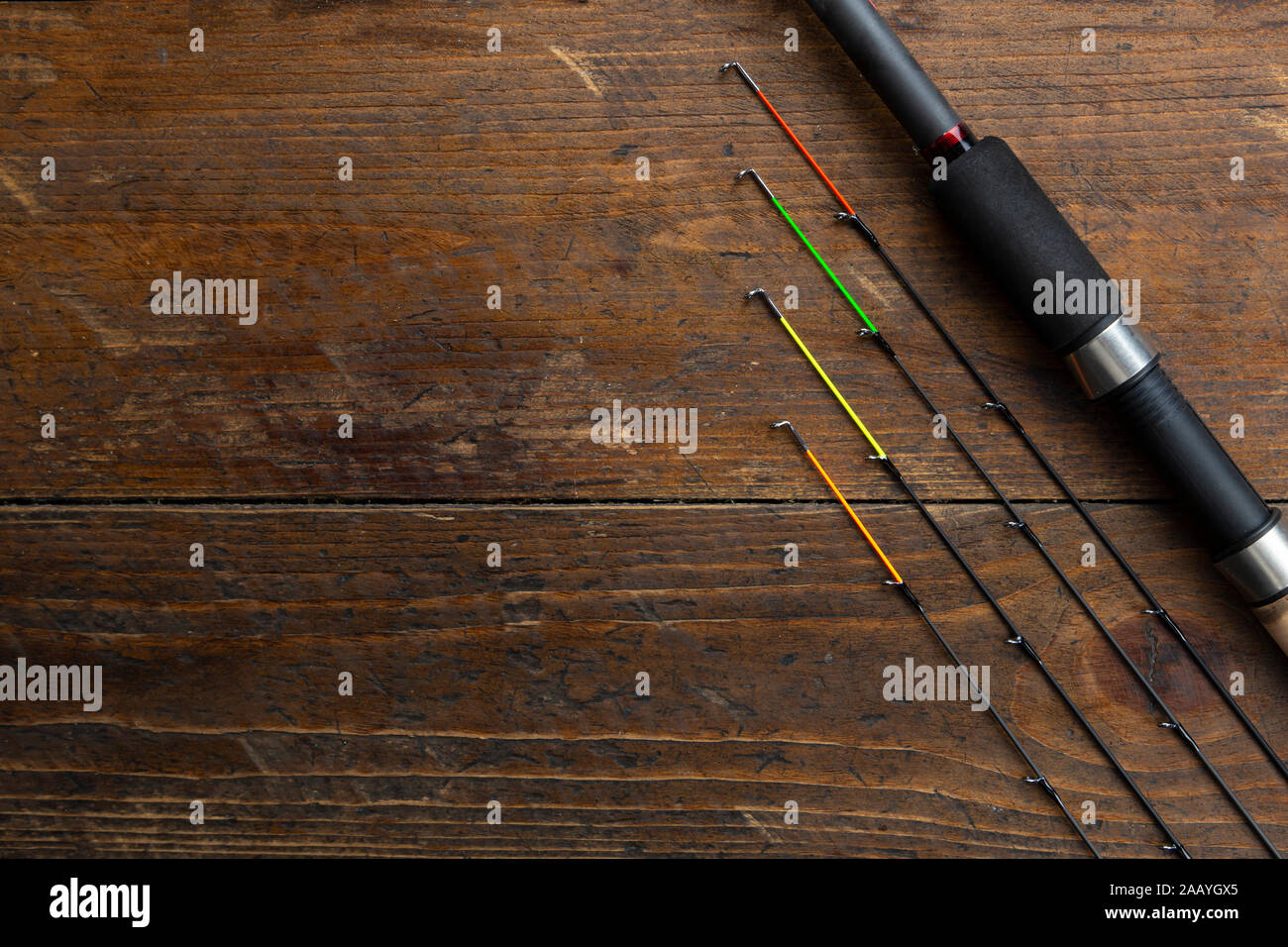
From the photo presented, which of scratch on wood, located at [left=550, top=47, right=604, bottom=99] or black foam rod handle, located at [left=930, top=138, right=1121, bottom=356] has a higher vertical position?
scratch on wood, located at [left=550, top=47, right=604, bottom=99]

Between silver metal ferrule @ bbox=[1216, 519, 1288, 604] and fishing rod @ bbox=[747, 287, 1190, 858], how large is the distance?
0.35m

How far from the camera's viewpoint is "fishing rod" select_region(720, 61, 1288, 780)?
156 centimetres

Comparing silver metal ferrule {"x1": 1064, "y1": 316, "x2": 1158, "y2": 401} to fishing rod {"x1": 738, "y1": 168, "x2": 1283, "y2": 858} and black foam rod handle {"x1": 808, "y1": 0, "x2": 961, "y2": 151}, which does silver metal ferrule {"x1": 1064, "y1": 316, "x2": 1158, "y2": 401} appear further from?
black foam rod handle {"x1": 808, "y1": 0, "x2": 961, "y2": 151}

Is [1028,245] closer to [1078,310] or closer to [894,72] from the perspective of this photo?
[1078,310]

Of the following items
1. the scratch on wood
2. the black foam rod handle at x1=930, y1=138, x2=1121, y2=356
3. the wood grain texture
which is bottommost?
the wood grain texture

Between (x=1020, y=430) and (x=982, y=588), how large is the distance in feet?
0.96

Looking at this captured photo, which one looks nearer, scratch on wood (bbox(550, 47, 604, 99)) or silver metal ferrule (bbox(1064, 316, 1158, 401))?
silver metal ferrule (bbox(1064, 316, 1158, 401))

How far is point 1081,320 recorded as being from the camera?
58.4 inches

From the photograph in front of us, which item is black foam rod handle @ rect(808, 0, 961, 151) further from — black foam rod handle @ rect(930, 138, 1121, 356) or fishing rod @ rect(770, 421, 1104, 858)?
fishing rod @ rect(770, 421, 1104, 858)

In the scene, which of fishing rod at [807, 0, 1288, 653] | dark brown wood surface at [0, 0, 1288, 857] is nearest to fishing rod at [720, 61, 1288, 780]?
dark brown wood surface at [0, 0, 1288, 857]

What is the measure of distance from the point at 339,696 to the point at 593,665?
461 millimetres

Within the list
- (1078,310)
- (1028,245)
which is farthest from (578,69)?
(1078,310)

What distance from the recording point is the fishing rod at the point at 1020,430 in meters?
1.56

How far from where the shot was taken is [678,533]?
1.60 meters
